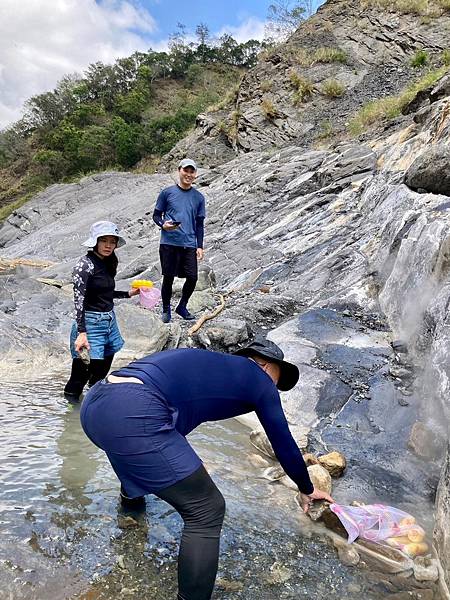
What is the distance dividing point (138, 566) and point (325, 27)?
21.5 m

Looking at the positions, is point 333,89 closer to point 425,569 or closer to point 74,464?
point 74,464

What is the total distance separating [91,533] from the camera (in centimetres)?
265

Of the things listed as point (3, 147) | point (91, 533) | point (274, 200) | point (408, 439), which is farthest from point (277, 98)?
point (3, 147)

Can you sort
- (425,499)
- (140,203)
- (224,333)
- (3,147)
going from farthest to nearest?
(3,147), (140,203), (224,333), (425,499)

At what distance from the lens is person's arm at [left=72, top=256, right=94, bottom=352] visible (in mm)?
3715

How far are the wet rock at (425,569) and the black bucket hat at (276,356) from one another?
113cm

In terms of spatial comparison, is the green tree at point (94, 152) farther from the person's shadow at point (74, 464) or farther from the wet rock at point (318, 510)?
the wet rock at point (318, 510)

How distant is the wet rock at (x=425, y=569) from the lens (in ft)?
8.32

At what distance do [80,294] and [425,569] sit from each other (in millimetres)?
2759

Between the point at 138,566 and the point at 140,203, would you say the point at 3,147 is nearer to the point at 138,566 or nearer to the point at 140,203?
the point at 140,203

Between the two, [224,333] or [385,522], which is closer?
[385,522]

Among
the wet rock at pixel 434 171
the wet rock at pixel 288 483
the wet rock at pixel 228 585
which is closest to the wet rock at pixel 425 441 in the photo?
the wet rock at pixel 288 483

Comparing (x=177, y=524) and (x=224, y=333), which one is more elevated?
(x=224, y=333)

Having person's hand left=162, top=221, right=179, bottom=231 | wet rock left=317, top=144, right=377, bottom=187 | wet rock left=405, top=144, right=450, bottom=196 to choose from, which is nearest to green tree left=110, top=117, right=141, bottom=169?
wet rock left=317, top=144, right=377, bottom=187
